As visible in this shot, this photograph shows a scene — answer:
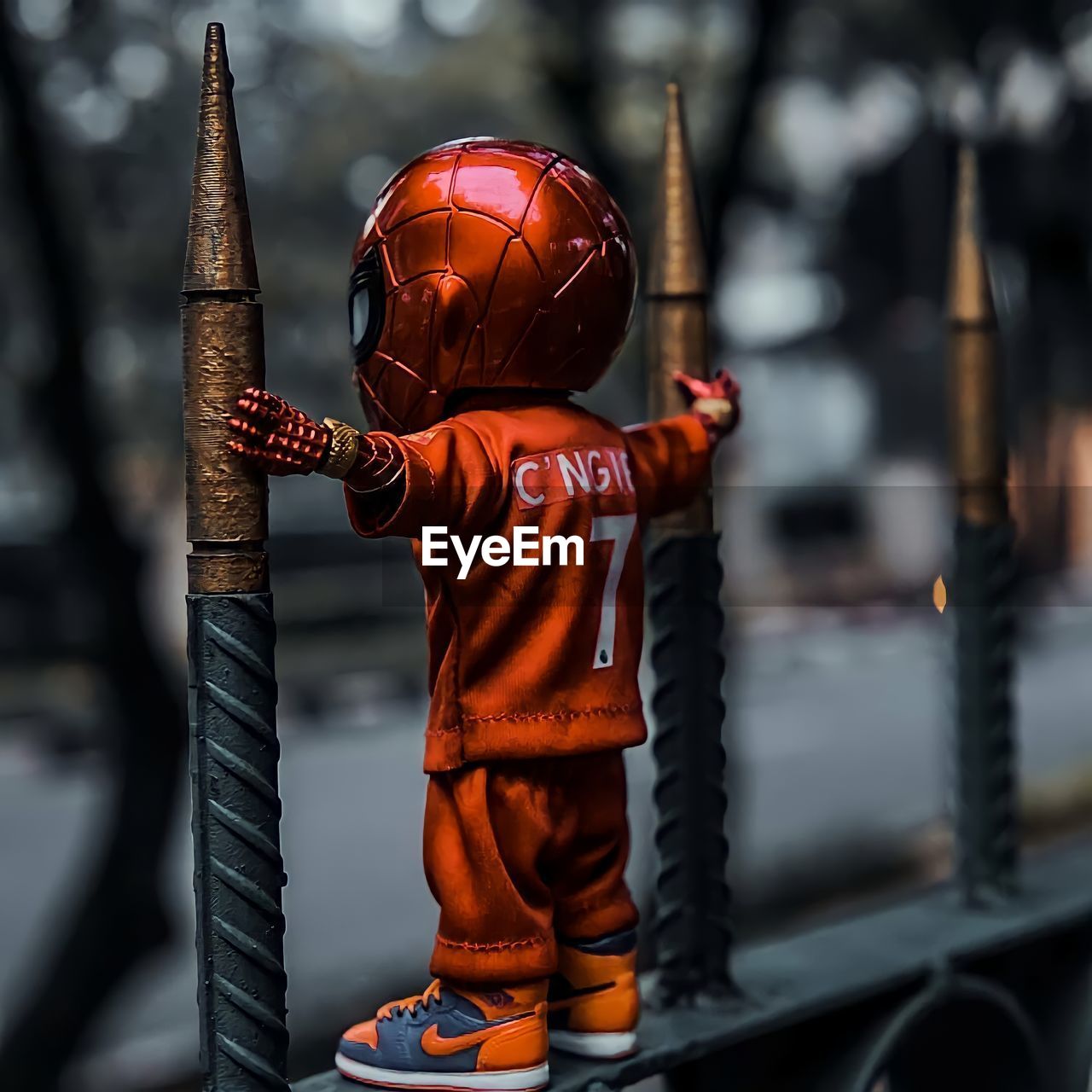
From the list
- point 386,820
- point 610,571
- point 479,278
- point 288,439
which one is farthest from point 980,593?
point 386,820

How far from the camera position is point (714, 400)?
1876 mm

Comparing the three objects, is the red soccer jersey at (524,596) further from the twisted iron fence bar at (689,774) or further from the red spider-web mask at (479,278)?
the twisted iron fence bar at (689,774)

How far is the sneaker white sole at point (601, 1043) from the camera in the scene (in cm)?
169

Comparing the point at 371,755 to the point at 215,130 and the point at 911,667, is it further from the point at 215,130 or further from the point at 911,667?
the point at 215,130

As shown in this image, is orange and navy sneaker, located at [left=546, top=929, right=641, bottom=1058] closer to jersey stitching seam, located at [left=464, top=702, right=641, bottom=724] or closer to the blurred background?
jersey stitching seam, located at [left=464, top=702, right=641, bottom=724]

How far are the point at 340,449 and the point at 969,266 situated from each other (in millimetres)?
1306

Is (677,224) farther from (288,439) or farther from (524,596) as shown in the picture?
(288,439)

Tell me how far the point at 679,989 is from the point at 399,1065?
0.46m

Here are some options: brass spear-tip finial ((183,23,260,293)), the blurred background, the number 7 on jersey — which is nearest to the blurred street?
the blurred background

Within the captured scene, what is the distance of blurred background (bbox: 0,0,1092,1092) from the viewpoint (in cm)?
361

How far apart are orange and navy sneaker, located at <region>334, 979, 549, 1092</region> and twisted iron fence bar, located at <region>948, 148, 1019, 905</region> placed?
0.99 metres

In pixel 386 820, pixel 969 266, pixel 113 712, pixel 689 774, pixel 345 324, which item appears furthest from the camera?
pixel 386 820

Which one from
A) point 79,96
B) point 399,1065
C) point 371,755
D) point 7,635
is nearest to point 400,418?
point 399,1065

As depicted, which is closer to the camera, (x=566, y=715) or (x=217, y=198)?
(x=217, y=198)
